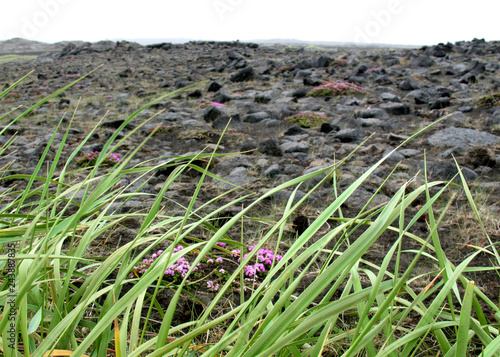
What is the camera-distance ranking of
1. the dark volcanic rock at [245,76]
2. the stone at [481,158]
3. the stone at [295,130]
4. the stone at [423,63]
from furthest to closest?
the stone at [423,63] < the dark volcanic rock at [245,76] < the stone at [295,130] < the stone at [481,158]

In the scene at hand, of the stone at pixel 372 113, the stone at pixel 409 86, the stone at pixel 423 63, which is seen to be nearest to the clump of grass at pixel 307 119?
the stone at pixel 372 113

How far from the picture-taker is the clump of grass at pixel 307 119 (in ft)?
22.0

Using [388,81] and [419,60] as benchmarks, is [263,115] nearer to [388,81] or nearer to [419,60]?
[388,81]

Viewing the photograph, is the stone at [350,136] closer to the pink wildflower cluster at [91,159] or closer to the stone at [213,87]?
the pink wildflower cluster at [91,159]

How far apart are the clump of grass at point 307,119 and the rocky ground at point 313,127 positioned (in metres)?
0.15

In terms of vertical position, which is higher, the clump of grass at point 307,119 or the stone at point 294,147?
the clump of grass at point 307,119

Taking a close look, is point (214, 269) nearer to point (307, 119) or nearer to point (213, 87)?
point (307, 119)

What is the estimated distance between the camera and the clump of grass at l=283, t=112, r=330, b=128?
671 cm

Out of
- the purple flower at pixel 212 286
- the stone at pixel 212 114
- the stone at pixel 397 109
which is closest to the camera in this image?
the purple flower at pixel 212 286

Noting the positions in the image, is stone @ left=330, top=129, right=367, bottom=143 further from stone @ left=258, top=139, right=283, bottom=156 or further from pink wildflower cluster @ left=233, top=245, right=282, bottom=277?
pink wildflower cluster @ left=233, top=245, right=282, bottom=277

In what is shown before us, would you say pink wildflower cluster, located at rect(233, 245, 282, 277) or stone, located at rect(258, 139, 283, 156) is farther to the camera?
stone, located at rect(258, 139, 283, 156)

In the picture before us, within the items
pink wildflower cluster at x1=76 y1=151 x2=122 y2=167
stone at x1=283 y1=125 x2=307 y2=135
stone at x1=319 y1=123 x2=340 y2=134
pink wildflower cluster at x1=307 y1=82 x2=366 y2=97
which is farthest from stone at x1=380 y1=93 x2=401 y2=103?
pink wildflower cluster at x1=76 y1=151 x2=122 y2=167

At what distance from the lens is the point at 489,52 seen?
59.7ft

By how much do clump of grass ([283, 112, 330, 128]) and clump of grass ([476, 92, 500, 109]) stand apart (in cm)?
335
